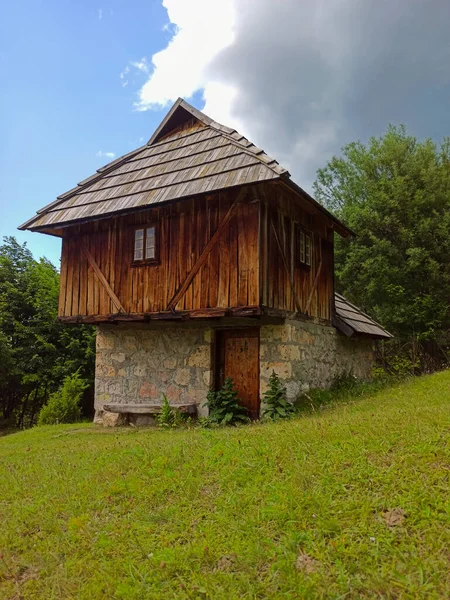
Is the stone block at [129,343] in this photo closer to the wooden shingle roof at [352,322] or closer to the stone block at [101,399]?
the stone block at [101,399]

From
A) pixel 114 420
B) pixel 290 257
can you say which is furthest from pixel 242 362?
pixel 114 420

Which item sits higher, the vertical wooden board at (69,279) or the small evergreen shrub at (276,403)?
the vertical wooden board at (69,279)

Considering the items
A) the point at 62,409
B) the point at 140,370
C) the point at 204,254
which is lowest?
the point at 62,409

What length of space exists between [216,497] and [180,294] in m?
5.42

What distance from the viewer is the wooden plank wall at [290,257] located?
8594 mm

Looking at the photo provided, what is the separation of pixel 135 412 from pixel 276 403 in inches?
131

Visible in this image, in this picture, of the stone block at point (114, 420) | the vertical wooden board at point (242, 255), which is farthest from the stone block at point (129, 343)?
the vertical wooden board at point (242, 255)

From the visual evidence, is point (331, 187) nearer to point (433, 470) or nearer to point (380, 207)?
point (380, 207)

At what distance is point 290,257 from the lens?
374 inches

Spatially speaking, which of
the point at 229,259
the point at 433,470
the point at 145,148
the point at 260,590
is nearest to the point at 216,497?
the point at 260,590

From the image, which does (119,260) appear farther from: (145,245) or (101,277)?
(145,245)

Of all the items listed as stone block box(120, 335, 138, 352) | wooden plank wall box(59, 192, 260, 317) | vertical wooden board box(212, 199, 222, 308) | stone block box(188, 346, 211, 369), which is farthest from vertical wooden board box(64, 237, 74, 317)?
vertical wooden board box(212, 199, 222, 308)

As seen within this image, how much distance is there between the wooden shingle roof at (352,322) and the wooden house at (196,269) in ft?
0.23

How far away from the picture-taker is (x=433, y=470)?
3.90 meters
